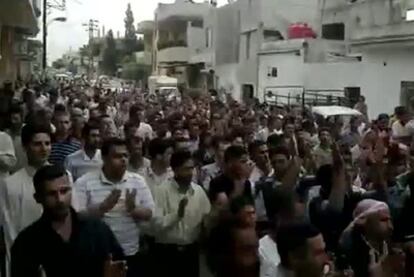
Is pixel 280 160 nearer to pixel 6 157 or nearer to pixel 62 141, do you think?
pixel 6 157

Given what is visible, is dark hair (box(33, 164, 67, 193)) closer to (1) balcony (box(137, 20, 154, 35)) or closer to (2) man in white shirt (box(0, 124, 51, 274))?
(2) man in white shirt (box(0, 124, 51, 274))

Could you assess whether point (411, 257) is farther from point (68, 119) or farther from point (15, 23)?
point (15, 23)

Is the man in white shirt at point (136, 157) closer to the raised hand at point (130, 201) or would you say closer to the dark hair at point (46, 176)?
the raised hand at point (130, 201)

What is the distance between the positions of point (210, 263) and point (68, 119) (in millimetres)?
6339

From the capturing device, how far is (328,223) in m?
6.66

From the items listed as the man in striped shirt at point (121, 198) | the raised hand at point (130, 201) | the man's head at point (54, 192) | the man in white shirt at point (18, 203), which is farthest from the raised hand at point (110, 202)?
the man's head at point (54, 192)

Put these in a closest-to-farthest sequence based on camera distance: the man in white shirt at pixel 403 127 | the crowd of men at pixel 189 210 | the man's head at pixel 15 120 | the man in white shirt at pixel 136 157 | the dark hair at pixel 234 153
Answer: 1. the crowd of men at pixel 189 210
2. the dark hair at pixel 234 153
3. the man in white shirt at pixel 136 157
4. the man's head at pixel 15 120
5. the man in white shirt at pixel 403 127

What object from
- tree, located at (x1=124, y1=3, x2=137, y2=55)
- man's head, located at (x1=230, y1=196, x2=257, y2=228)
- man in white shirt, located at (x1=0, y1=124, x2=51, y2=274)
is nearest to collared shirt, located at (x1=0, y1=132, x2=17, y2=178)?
man in white shirt, located at (x1=0, y1=124, x2=51, y2=274)

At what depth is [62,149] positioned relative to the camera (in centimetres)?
934

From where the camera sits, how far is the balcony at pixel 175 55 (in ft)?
202

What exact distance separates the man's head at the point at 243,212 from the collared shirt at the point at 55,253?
2.53 feet

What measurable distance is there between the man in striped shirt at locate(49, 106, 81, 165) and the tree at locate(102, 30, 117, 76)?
88513 millimetres

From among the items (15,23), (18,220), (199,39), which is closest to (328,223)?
(18,220)

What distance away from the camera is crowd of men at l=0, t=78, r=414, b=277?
14.7ft
